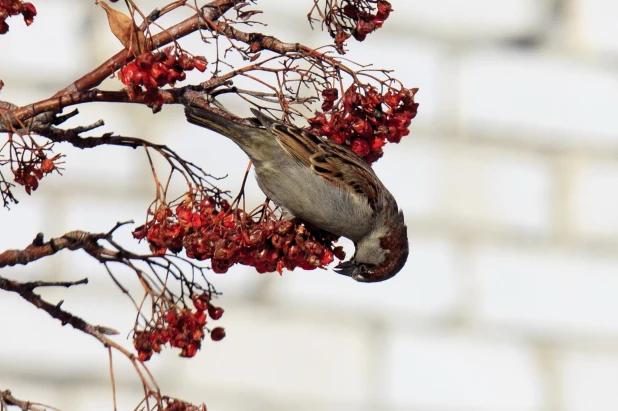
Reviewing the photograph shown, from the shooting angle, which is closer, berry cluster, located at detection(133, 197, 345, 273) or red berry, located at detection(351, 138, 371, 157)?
berry cluster, located at detection(133, 197, 345, 273)

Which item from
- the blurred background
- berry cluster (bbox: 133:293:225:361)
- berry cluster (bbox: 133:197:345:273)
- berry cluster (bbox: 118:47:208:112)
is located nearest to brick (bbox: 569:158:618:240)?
the blurred background

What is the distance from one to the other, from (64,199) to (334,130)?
1552 millimetres

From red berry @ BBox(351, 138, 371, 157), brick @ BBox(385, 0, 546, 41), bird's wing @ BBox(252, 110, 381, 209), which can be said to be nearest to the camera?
red berry @ BBox(351, 138, 371, 157)

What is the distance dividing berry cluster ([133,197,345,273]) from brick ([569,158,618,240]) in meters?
2.02

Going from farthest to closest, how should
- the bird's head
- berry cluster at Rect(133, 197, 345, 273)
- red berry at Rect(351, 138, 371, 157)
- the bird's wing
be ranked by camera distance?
the bird's head < the bird's wing < red berry at Rect(351, 138, 371, 157) < berry cluster at Rect(133, 197, 345, 273)

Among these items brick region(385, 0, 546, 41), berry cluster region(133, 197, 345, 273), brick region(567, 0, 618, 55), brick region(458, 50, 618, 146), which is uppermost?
brick region(567, 0, 618, 55)

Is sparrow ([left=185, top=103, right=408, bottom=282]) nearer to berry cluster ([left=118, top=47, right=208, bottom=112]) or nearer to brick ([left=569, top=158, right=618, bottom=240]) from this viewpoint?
berry cluster ([left=118, top=47, right=208, bottom=112])

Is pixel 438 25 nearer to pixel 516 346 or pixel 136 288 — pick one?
pixel 516 346

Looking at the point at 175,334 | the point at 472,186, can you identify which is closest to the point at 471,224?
the point at 472,186

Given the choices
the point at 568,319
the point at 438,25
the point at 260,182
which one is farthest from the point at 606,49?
the point at 260,182

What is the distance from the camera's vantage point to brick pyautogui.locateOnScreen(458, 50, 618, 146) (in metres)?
3.53

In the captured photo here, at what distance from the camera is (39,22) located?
120 inches

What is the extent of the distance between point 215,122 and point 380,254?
1.71 ft

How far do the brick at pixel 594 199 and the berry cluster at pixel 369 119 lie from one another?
202 cm
